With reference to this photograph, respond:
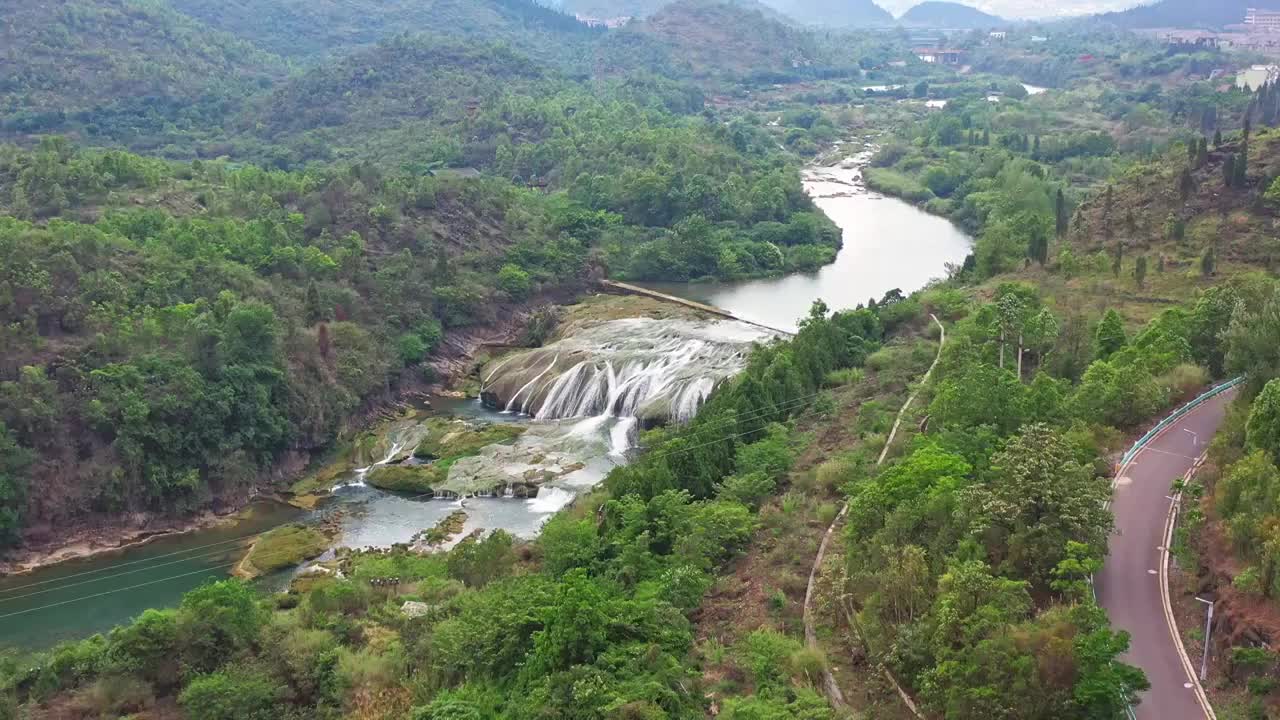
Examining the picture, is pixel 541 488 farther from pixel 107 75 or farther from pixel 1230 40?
pixel 1230 40

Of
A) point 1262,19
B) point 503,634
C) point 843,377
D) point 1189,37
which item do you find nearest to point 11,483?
point 503,634

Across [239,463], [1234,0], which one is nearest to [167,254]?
[239,463]

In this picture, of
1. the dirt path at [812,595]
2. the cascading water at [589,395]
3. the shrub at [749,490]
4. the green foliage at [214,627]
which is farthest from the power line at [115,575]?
the dirt path at [812,595]

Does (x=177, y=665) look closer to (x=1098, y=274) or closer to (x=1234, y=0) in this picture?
(x=1098, y=274)

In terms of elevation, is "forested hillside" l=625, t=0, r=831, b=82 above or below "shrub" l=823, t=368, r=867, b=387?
above

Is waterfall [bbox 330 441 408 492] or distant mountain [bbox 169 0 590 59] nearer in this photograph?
waterfall [bbox 330 441 408 492]

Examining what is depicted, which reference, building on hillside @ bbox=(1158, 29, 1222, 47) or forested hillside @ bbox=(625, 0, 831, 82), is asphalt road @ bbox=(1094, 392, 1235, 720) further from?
building on hillside @ bbox=(1158, 29, 1222, 47)

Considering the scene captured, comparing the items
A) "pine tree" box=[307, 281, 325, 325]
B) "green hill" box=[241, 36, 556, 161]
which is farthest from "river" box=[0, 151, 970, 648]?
"green hill" box=[241, 36, 556, 161]
